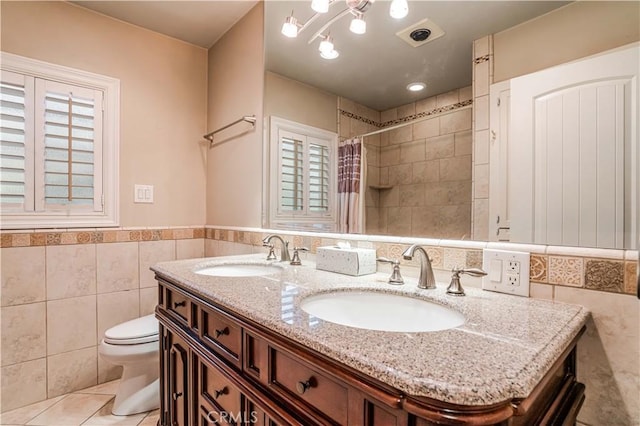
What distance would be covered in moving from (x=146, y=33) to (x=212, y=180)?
106 cm

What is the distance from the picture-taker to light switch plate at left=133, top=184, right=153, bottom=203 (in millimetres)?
2102

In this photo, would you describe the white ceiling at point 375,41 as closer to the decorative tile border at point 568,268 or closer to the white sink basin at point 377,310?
the decorative tile border at point 568,268

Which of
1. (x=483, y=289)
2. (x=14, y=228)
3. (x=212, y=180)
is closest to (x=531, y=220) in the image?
(x=483, y=289)

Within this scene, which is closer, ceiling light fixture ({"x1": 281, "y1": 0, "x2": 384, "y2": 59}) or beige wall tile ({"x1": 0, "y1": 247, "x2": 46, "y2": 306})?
ceiling light fixture ({"x1": 281, "y1": 0, "x2": 384, "y2": 59})

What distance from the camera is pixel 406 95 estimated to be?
1176mm

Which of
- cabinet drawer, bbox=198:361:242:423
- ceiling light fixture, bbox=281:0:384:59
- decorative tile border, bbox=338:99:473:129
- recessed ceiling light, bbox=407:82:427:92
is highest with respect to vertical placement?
ceiling light fixture, bbox=281:0:384:59

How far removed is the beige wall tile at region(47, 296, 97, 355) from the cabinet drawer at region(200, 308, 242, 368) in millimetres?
1413

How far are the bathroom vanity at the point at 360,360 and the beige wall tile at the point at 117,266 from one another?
3.70 feet

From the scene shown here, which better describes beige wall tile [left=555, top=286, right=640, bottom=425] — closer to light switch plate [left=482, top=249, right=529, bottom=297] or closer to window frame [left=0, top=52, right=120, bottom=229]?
light switch plate [left=482, top=249, right=529, bottom=297]

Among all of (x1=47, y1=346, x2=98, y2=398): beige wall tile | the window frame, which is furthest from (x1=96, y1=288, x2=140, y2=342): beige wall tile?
the window frame

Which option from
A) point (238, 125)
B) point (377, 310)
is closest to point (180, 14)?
point (238, 125)

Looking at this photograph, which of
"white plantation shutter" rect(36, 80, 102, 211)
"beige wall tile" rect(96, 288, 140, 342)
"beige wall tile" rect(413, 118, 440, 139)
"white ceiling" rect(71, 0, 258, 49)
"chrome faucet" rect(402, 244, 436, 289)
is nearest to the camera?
"chrome faucet" rect(402, 244, 436, 289)

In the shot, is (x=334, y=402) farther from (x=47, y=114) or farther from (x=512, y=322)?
(x=47, y=114)

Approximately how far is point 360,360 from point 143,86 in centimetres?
233
